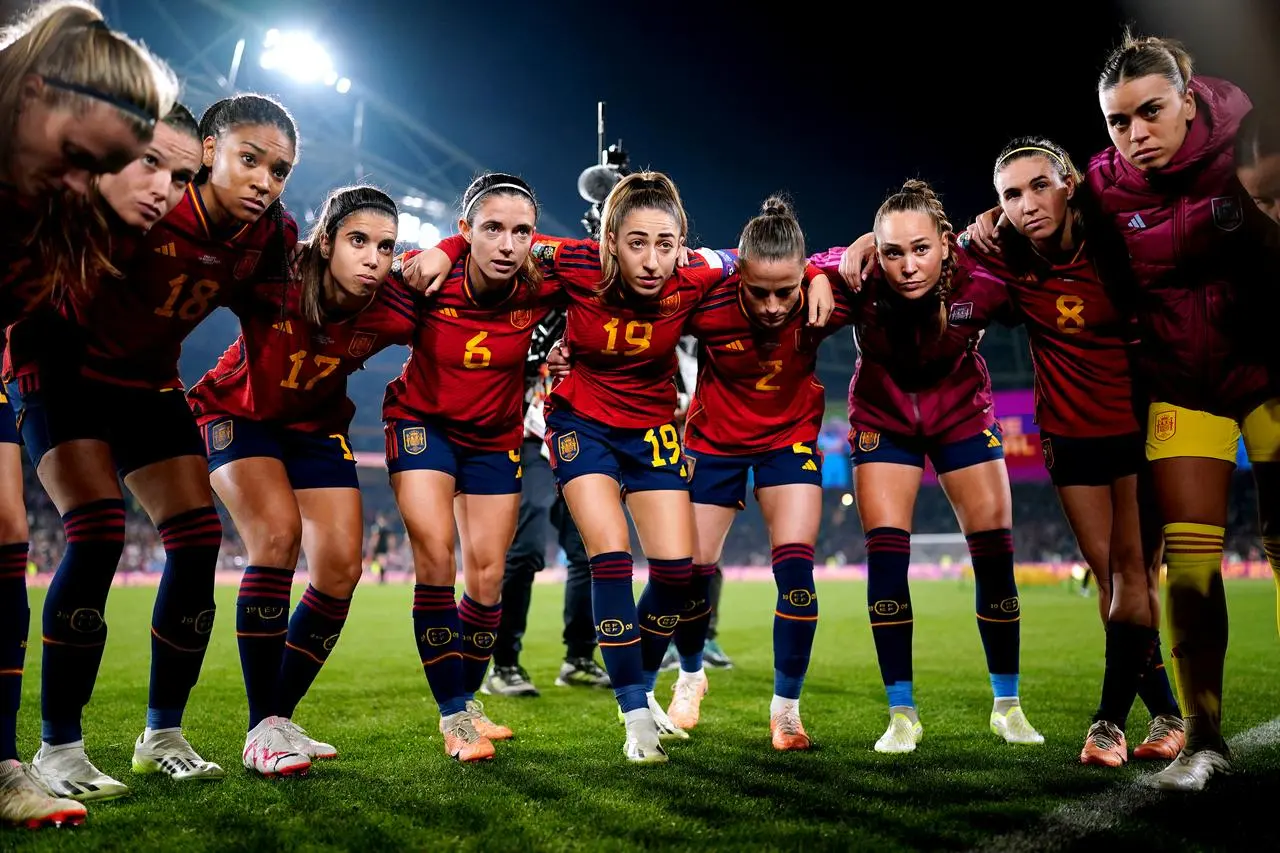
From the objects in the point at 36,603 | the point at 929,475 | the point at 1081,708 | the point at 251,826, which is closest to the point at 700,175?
the point at 929,475

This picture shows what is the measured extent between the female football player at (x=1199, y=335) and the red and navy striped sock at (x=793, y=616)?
1.55 m

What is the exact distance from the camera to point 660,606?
15.7 ft

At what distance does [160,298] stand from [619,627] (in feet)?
7.28

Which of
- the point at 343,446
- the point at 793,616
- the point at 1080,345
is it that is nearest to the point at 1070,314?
the point at 1080,345

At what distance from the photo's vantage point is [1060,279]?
442 centimetres

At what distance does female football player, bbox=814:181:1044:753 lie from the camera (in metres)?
4.51

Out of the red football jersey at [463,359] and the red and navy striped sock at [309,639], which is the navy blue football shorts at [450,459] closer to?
the red football jersey at [463,359]

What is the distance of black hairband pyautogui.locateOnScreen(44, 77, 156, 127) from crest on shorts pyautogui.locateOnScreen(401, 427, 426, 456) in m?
1.88

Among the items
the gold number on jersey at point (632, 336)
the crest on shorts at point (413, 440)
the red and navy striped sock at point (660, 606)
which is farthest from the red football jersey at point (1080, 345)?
the crest on shorts at point (413, 440)

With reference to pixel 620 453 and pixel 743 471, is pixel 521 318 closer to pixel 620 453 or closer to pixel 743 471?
pixel 620 453

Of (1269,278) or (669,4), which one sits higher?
(669,4)

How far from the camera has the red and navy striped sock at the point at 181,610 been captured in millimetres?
3646

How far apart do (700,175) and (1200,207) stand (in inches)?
1554

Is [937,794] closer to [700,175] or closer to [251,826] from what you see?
[251,826]
